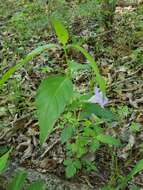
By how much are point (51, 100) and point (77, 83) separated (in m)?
2.07

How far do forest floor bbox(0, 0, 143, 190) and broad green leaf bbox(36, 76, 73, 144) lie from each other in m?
0.93

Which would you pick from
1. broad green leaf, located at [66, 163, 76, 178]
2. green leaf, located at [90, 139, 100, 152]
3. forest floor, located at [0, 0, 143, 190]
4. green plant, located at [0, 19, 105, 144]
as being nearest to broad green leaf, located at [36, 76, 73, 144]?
green plant, located at [0, 19, 105, 144]

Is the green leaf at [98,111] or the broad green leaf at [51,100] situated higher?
the broad green leaf at [51,100]

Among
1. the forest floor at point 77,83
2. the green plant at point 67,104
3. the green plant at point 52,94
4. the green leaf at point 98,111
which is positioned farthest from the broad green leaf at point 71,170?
the green plant at point 52,94

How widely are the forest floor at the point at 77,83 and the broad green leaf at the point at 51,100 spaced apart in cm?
93

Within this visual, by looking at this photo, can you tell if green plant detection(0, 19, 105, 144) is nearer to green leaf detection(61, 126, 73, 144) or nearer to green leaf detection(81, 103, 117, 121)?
green leaf detection(81, 103, 117, 121)

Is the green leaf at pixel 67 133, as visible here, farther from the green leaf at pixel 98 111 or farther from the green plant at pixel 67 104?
the green leaf at pixel 98 111

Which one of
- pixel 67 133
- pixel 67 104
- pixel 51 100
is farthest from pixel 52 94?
pixel 67 133

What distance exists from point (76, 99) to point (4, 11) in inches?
159

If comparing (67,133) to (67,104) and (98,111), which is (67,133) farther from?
(67,104)

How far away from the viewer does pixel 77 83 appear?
3.53m

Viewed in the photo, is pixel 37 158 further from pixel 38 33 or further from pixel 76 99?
pixel 38 33

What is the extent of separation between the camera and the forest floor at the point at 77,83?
255 centimetres

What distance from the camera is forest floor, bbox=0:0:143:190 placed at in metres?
2.55
